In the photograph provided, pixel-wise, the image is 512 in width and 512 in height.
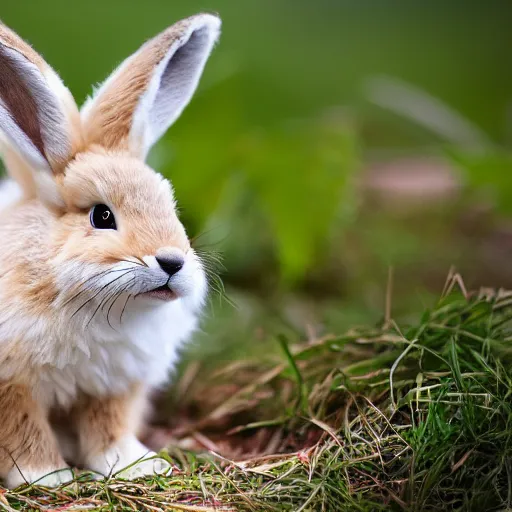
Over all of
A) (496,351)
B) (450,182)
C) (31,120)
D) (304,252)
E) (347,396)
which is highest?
(31,120)

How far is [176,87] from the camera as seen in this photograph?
231 cm

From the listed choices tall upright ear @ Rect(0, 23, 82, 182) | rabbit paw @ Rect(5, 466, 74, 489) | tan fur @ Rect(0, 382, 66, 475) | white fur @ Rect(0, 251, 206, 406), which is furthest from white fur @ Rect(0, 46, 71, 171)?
rabbit paw @ Rect(5, 466, 74, 489)

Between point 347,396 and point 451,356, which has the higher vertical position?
point 451,356

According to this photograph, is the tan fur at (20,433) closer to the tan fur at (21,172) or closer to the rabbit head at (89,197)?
the rabbit head at (89,197)

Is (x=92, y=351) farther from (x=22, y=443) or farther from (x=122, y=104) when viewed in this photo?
(x=122, y=104)

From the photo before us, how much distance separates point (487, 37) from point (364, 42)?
133 centimetres

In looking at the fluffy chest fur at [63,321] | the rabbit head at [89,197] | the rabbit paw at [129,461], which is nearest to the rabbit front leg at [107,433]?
the rabbit paw at [129,461]

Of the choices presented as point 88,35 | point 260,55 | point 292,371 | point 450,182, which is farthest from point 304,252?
point 260,55

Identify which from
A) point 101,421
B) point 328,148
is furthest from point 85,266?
point 328,148

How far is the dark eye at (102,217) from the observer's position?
6.40 ft

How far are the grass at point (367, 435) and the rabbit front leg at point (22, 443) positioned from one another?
0.08 m

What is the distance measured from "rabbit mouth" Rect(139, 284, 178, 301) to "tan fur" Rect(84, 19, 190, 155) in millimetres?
459

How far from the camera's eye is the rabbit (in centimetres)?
190

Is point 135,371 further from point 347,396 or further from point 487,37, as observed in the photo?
point 487,37
